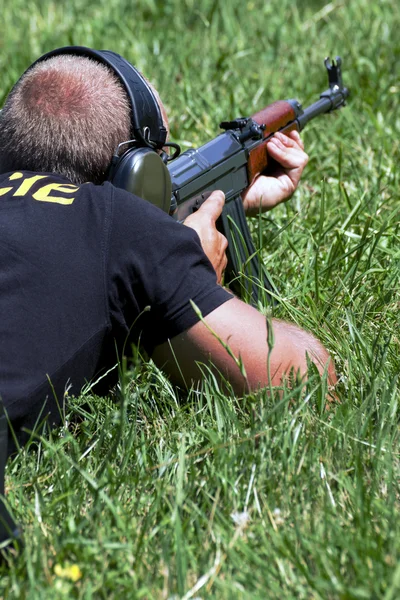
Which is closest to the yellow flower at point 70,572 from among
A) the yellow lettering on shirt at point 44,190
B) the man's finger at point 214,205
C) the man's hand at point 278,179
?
the yellow lettering on shirt at point 44,190

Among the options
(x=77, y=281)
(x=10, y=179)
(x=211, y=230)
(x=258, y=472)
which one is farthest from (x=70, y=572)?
(x=211, y=230)

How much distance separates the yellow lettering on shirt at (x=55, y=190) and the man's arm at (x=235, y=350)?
0.46 m

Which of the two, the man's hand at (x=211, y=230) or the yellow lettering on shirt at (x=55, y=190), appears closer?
the yellow lettering on shirt at (x=55, y=190)

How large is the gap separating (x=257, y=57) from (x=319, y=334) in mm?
2859

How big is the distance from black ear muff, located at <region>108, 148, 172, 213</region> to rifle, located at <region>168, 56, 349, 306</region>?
191 millimetres

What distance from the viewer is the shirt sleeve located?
80.0 inches

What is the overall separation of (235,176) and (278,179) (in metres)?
0.30

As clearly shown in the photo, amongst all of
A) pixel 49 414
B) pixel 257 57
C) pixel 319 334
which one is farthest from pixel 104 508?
pixel 257 57

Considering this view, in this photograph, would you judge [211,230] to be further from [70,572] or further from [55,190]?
[70,572]

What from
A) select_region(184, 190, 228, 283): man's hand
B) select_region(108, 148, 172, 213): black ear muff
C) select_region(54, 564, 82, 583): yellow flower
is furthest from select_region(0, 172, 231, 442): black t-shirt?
select_region(54, 564, 82, 583): yellow flower

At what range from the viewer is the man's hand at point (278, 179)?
3131 millimetres

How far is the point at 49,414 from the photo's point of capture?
2.09 meters

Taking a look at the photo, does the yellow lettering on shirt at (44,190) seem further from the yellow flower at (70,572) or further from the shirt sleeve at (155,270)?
the yellow flower at (70,572)

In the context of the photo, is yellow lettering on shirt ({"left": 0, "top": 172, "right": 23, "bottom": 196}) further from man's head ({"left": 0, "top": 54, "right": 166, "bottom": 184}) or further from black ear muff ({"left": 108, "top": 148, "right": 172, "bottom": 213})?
black ear muff ({"left": 108, "top": 148, "right": 172, "bottom": 213})
